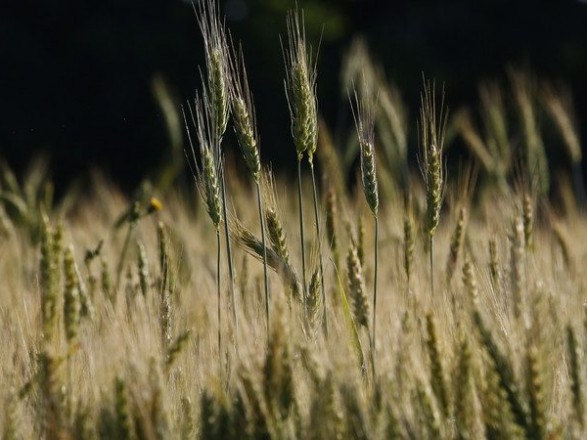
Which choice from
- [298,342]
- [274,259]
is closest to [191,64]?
[274,259]

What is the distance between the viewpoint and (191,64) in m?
11.2

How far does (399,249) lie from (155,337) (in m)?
0.76

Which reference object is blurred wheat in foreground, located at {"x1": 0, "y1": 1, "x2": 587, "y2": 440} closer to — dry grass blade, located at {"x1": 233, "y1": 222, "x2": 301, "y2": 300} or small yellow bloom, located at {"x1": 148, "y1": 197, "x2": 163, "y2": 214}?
dry grass blade, located at {"x1": 233, "y1": 222, "x2": 301, "y2": 300}

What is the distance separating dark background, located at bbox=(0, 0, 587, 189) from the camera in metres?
10.7

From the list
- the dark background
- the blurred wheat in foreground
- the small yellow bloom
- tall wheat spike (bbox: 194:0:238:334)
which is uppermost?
the dark background

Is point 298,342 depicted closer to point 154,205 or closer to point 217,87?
point 217,87

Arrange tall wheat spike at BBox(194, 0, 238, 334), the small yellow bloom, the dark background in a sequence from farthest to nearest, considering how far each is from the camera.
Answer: the dark background
the small yellow bloom
tall wheat spike at BBox(194, 0, 238, 334)

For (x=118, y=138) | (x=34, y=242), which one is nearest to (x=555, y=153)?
(x=118, y=138)

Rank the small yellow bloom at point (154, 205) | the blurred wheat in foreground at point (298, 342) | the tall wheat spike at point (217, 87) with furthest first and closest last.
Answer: the small yellow bloom at point (154, 205), the tall wheat spike at point (217, 87), the blurred wheat in foreground at point (298, 342)

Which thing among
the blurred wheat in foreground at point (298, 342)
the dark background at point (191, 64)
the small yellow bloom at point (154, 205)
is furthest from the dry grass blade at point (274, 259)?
the dark background at point (191, 64)

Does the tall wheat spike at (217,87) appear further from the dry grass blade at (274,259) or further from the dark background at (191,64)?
the dark background at (191,64)

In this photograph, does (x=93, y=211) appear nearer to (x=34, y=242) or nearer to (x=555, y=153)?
(x=34, y=242)

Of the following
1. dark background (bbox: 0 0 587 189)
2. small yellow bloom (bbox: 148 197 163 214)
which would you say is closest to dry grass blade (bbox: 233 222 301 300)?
small yellow bloom (bbox: 148 197 163 214)

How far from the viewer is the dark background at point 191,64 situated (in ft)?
35.2
